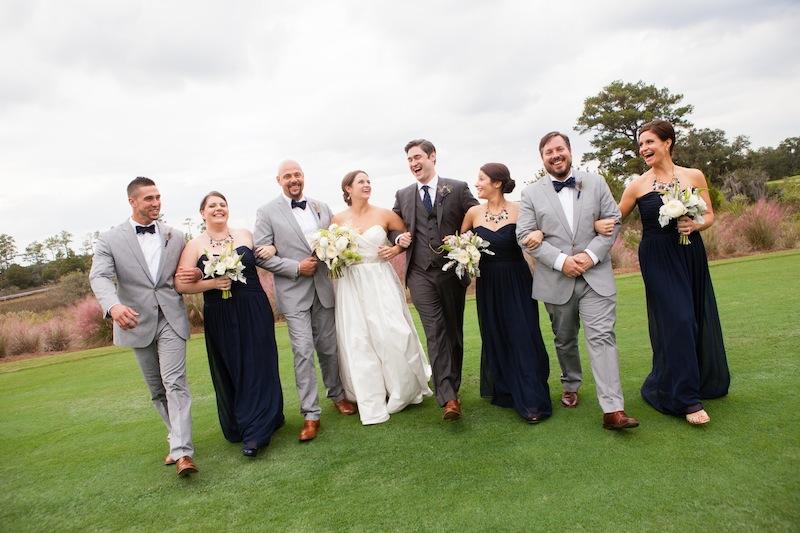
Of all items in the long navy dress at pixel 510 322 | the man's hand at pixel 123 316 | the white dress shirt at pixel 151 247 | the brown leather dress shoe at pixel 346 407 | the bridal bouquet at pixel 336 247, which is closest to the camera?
the man's hand at pixel 123 316

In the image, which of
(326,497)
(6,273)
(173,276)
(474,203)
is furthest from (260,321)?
(6,273)

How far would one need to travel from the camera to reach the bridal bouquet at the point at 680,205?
4.00m

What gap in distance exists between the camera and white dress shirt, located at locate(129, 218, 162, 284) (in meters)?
4.46

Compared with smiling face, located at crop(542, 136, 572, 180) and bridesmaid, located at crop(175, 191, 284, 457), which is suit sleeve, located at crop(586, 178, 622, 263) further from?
bridesmaid, located at crop(175, 191, 284, 457)

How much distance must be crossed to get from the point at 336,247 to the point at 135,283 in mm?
1638

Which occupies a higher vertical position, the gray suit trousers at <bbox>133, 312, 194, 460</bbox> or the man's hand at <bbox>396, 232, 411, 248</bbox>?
the man's hand at <bbox>396, 232, 411, 248</bbox>

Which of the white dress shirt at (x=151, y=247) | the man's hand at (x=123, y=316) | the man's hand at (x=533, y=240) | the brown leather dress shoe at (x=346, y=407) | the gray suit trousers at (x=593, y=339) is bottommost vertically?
the brown leather dress shoe at (x=346, y=407)

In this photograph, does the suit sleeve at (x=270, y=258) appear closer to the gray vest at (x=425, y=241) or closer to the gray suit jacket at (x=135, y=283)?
the gray suit jacket at (x=135, y=283)

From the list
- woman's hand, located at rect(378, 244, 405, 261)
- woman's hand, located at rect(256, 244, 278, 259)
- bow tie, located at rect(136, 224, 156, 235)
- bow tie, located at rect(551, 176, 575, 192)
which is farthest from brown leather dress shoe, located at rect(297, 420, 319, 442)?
bow tie, located at rect(551, 176, 575, 192)

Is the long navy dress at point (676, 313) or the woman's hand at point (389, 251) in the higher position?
the woman's hand at point (389, 251)

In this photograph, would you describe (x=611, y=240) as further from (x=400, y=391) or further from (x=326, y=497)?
(x=326, y=497)

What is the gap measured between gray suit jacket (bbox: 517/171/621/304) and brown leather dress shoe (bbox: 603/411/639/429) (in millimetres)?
911

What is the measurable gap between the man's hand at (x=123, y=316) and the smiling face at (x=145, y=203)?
803 millimetres

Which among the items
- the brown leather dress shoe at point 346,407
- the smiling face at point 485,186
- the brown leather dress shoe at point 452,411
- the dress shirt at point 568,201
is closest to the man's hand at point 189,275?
the brown leather dress shoe at point 346,407
